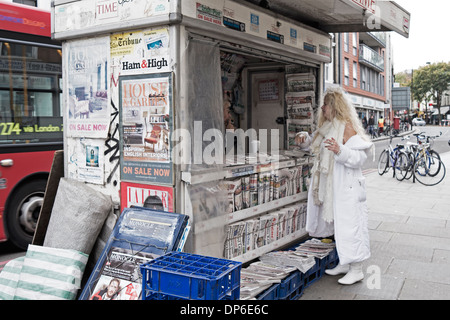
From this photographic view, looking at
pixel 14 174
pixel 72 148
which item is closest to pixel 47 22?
pixel 14 174

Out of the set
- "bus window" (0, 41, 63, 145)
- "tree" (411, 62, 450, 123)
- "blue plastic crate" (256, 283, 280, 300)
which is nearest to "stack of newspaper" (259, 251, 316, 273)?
"blue plastic crate" (256, 283, 280, 300)

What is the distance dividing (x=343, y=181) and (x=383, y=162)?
1036 cm

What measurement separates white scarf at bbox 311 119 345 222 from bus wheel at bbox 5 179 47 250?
3.83 meters

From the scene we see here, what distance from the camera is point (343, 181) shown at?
4277mm

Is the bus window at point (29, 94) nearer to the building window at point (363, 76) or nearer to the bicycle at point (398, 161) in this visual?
the bicycle at point (398, 161)

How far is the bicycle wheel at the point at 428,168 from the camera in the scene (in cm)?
1235

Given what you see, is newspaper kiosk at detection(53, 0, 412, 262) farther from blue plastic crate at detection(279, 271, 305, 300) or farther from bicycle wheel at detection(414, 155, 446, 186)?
bicycle wheel at detection(414, 155, 446, 186)

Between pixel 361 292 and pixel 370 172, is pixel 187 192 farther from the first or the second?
pixel 370 172

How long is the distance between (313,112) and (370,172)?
9.27 m

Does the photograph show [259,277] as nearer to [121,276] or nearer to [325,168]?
[121,276]

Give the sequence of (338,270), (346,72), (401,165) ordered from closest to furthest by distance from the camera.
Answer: (338,270) → (401,165) → (346,72)

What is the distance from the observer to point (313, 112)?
6.00m

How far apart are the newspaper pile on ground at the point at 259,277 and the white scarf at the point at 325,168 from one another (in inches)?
32.4

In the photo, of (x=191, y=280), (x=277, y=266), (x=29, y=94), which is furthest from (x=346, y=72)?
(x=191, y=280)
